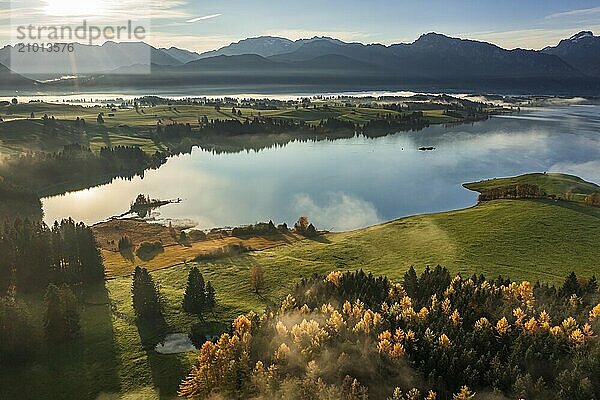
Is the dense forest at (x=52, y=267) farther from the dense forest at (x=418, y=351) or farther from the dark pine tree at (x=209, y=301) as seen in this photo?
the dense forest at (x=418, y=351)

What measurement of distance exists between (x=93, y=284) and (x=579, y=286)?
4038 cm

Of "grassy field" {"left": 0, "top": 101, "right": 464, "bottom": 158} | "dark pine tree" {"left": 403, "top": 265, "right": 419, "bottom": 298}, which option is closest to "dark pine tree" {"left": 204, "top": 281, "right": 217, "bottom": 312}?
"dark pine tree" {"left": 403, "top": 265, "right": 419, "bottom": 298}

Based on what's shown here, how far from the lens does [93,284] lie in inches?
1793

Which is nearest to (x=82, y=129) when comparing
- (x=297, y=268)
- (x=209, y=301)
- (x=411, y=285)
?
(x=297, y=268)

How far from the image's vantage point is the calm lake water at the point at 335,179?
262 feet

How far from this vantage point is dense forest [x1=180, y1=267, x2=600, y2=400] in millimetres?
23125

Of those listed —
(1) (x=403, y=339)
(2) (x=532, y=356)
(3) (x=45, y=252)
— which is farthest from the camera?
(3) (x=45, y=252)

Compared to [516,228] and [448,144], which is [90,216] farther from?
[448,144]

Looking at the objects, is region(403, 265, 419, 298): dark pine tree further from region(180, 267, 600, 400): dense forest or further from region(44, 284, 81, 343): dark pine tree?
region(44, 284, 81, 343): dark pine tree

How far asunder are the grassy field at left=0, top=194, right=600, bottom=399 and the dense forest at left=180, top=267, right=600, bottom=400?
5.41 meters

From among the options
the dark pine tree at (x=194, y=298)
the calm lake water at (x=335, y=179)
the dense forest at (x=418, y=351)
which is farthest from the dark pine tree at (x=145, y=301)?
the calm lake water at (x=335, y=179)

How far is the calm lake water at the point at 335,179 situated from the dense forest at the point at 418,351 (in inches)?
1580

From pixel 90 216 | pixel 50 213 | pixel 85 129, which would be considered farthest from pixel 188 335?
pixel 85 129

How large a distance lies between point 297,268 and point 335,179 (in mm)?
59287
